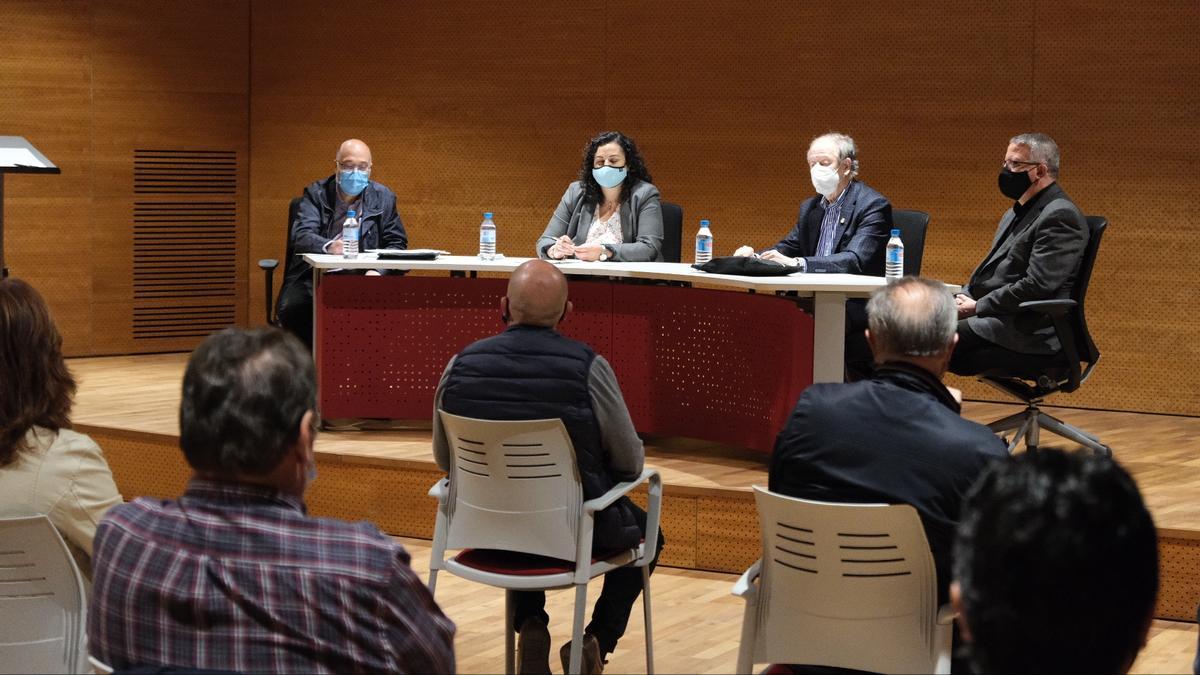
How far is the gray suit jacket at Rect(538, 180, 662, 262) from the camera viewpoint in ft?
20.1

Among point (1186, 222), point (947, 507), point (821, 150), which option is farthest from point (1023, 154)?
point (947, 507)

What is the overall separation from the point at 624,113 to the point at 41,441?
5859 mm

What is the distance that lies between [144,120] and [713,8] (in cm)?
352

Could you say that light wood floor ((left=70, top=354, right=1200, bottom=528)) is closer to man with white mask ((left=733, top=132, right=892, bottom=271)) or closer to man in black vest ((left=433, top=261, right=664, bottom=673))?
man with white mask ((left=733, top=132, right=892, bottom=271))

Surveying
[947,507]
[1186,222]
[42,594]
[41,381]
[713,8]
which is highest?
[713,8]

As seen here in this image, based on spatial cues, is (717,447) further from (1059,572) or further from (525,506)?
(1059,572)

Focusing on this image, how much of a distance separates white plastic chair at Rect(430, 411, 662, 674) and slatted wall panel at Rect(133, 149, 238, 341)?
579cm

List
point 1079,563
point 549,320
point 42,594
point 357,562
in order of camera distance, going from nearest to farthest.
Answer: point 1079,563 < point 357,562 < point 42,594 < point 549,320

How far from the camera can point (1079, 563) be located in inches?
49.4

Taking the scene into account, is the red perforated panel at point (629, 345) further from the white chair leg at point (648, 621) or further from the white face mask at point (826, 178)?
the white chair leg at point (648, 621)

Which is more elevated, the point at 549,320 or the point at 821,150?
the point at 821,150

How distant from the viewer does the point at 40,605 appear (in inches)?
105

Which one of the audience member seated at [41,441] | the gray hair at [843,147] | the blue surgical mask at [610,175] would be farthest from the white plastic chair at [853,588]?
the blue surgical mask at [610,175]

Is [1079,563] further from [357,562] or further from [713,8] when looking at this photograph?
[713,8]
